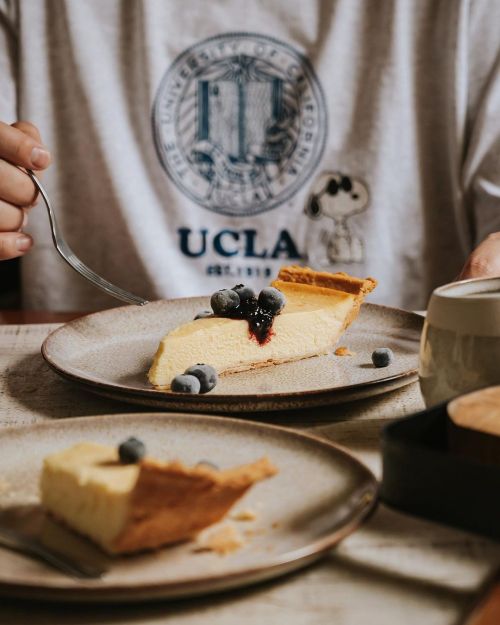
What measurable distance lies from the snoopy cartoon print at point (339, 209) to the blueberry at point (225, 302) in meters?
1.03

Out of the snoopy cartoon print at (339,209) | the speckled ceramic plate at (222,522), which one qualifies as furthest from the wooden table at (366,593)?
the snoopy cartoon print at (339,209)

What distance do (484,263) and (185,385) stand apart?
0.67m

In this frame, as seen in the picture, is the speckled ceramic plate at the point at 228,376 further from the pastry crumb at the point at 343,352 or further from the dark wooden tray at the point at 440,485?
the dark wooden tray at the point at 440,485

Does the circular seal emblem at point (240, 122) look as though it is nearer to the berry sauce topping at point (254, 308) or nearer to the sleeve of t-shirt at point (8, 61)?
the sleeve of t-shirt at point (8, 61)

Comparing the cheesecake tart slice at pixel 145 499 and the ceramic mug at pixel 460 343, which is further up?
the ceramic mug at pixel 460 343

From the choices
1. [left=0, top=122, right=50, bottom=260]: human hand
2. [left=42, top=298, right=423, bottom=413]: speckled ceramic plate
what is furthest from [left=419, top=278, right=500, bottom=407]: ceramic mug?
[left=0, top=122, right=50, bottom=260]: human hand

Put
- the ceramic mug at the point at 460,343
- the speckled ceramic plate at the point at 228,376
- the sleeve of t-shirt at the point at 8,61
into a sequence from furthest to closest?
the sleeve of t-shirt at the point at 8,61, the speckled ceramic plate at the point at 228,376, the ceramic mug at the point at 460,343

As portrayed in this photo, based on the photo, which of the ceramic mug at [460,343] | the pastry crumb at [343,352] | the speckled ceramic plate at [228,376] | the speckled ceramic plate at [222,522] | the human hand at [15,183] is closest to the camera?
the speckled ceramic plate at [222,522]

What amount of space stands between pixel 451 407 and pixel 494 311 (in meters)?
0.20

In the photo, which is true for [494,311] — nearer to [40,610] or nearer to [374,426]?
[374,426]

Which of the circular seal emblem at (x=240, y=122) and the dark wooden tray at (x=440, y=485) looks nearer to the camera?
the dark wooden tray at (x=440, y=485)

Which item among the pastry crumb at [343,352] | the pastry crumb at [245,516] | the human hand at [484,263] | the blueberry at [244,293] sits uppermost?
the human hand at [484,263]

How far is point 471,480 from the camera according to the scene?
77 cm

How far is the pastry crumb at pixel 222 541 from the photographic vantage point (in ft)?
2.45
